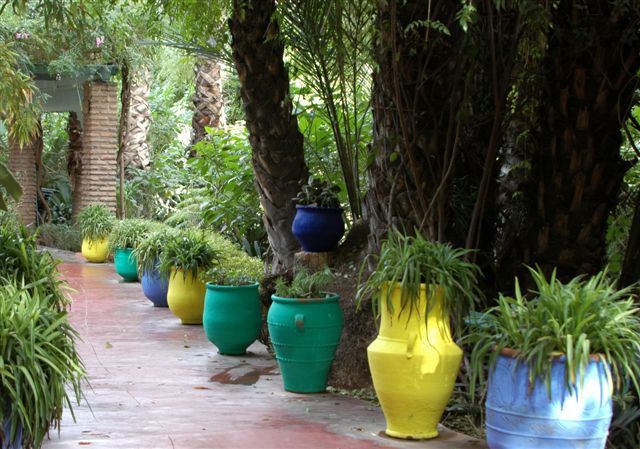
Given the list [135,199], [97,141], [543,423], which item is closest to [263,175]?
[543,423]

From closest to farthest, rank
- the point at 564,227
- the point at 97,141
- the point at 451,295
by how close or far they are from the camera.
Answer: the point at 451,295 < the point at 564,227 < the point at 97,141

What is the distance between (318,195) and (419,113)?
65.5 inches

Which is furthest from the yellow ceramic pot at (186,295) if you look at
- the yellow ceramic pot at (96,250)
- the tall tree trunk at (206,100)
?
the tall tree trunk at (206,100)

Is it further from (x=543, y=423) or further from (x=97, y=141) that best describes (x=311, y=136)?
(x=97, y=141)

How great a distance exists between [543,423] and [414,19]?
289 cm

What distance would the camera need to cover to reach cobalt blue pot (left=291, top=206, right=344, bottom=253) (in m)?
7.48

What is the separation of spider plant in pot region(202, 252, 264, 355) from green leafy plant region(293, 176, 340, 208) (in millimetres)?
780

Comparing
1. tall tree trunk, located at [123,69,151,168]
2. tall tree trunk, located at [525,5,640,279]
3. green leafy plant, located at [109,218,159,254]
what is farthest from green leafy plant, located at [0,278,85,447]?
tall tree trunk, located at [123,69,151,168]

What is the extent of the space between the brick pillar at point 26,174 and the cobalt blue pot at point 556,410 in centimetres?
1549

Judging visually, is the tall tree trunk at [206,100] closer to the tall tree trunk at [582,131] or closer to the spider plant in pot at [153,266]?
the spider plant in pot at [153,266]

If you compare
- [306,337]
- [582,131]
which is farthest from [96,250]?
[582,131]

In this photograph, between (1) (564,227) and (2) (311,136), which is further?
(2) (311,136)

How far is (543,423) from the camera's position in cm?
427

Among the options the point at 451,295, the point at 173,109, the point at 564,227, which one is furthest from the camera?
the point at 173,109
